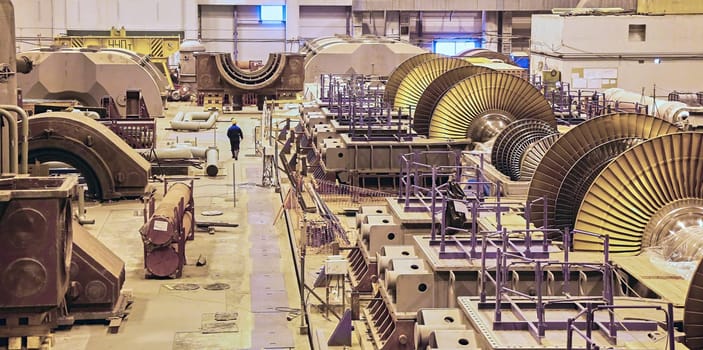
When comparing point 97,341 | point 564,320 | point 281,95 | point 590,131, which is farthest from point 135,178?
point 281,95

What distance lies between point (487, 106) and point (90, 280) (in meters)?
11.3

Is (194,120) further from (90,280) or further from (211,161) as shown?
(90,280)

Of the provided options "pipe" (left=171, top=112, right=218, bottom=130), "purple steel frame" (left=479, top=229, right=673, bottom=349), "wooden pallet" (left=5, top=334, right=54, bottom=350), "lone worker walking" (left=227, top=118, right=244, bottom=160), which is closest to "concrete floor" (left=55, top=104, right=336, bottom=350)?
"wooden pallet" (left=5, top=334, right=54, bottom=350)

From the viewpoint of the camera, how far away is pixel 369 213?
15.4m

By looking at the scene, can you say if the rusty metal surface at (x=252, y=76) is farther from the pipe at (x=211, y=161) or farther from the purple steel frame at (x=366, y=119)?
the pipe at (x=211, y=161)

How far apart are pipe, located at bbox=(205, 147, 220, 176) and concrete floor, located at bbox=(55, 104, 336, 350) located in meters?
1.55

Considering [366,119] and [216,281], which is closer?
[216,281]

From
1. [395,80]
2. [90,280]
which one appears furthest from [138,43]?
[90,280]

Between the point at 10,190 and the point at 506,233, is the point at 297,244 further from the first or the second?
the point at 506,233

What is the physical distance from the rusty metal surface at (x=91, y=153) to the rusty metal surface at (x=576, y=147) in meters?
10.8

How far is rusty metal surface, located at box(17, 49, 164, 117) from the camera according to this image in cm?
3975

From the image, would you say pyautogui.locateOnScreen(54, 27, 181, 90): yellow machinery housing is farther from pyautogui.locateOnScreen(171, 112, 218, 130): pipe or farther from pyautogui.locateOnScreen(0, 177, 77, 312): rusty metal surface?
pyautogui.locateOnScreen(0, 177, 77, 312): rusty metal surface

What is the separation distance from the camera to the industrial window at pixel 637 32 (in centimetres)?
4025

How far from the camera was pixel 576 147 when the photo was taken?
1627cm
